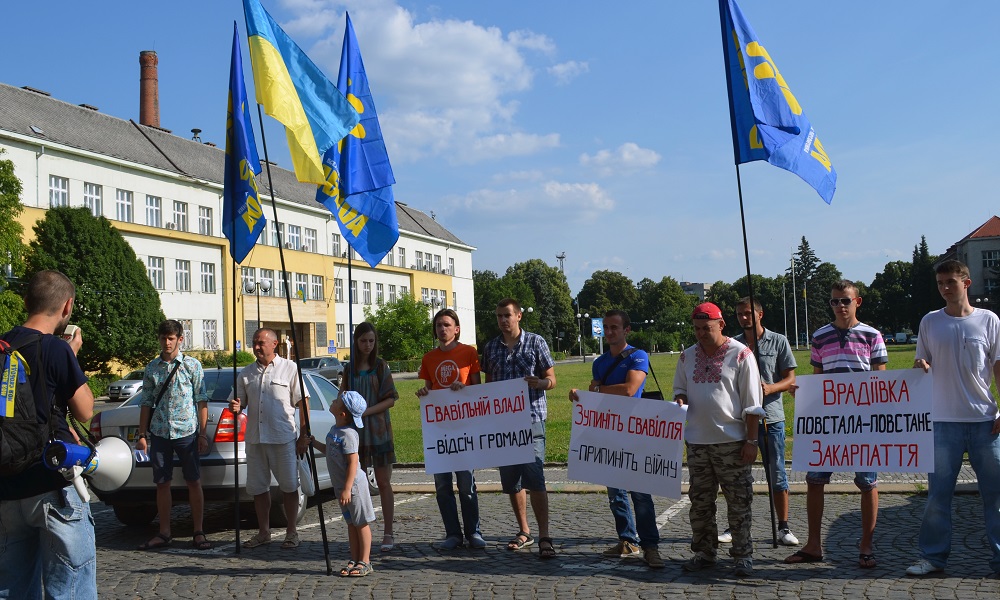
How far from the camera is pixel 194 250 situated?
197ft

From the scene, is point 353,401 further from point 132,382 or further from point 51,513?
point 132,382

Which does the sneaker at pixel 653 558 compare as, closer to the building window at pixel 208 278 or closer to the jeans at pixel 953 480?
the jeans at pixel 953 480

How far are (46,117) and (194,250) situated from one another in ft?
40.4

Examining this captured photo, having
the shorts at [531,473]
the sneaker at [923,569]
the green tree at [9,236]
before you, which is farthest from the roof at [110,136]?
the sneaker at [923,569]

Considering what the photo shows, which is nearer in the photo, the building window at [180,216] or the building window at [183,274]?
the building window at [183,274]

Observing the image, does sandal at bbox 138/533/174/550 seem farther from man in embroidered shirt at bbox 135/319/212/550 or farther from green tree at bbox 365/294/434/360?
green tree at bbox 365/294/434/360

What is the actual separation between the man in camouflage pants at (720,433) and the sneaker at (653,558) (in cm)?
24

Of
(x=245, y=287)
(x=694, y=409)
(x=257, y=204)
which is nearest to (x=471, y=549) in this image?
(x=694, y=409)

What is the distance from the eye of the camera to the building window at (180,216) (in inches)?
2333

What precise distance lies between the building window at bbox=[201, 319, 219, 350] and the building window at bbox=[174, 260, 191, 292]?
8.68 feet

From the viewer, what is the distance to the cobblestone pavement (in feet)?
20.2

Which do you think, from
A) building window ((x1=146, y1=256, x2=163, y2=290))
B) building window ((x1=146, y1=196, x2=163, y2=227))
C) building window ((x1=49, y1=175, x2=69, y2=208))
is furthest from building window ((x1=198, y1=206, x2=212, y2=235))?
building window ((x1=49, y1=175, x2=69, y2=208))

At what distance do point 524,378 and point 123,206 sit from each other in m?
53.2

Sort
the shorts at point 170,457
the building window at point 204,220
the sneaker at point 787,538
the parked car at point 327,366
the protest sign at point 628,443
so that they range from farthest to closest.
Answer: the building window at point 204,220
the parked car at point 327,366
the shorts at point 170,457
the sneaker at point 787,538
the protest sign at point 628,443
